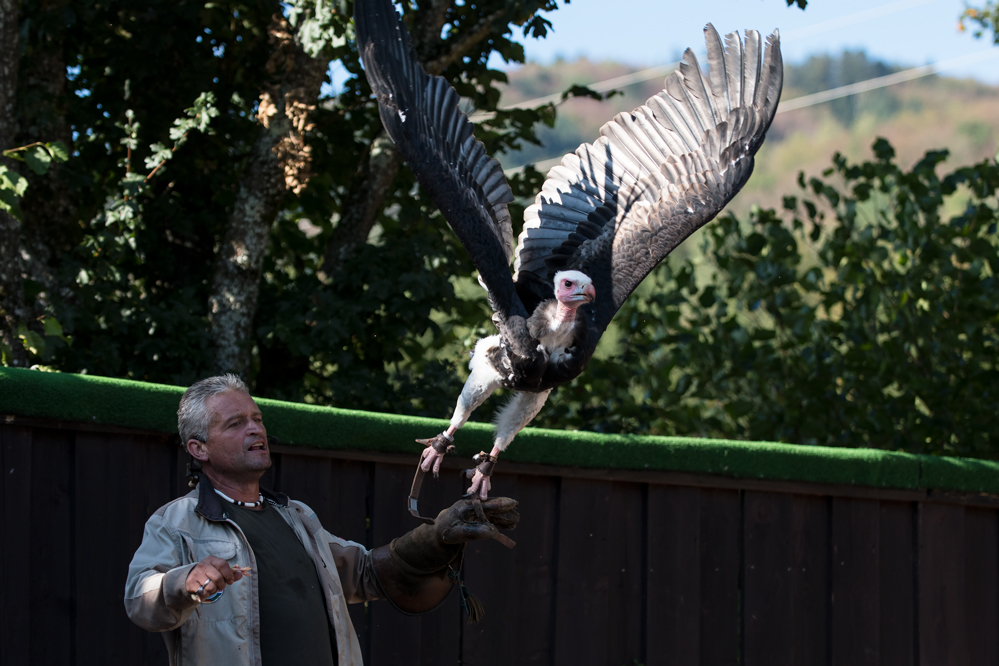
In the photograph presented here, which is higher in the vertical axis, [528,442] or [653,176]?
[653,176]

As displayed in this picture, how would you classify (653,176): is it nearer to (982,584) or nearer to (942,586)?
(942,586)

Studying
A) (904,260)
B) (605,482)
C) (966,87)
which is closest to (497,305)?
(605,482)

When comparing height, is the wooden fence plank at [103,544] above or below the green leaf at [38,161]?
below

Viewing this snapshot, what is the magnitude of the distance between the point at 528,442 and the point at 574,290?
3.63 ft

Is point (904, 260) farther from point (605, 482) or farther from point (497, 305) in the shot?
point (497, 305)

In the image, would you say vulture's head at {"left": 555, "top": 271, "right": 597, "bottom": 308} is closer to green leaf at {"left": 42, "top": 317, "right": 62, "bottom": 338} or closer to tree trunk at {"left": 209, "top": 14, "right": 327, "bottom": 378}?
green leaf at {"left": 42, "top": 317, "right": 62, "bottom": 338}

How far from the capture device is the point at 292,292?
5164 mm

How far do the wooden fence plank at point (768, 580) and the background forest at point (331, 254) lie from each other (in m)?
1.62

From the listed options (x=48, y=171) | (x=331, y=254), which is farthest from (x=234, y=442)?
(x=48, y=171)

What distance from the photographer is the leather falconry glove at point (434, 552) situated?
95.4 inches

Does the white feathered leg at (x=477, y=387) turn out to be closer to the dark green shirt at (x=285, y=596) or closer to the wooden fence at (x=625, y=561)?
the dark green shirt at (x=285, y=596)

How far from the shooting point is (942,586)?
400 centimetres

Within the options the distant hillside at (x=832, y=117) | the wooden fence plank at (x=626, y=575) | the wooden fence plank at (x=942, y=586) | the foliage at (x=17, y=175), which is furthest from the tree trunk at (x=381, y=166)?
the distant hillside at (x=832, y=117)

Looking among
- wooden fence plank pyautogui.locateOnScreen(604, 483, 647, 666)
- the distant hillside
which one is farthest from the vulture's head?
the distant hillside
